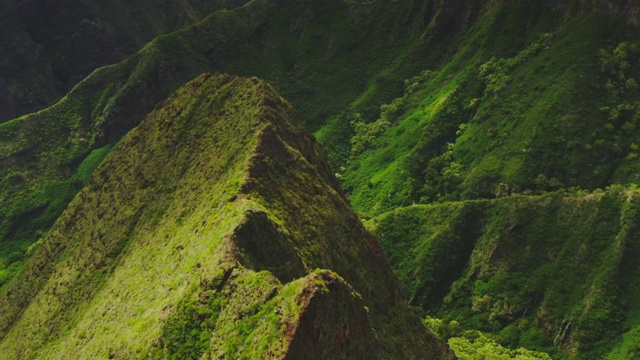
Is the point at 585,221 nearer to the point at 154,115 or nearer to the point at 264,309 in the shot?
the point at 154,115

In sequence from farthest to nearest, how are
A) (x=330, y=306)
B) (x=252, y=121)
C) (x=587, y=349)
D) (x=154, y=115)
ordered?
(x=587, y=349) → (x=154, y=115) → (x=252, y=121) → (x=330, y=306)

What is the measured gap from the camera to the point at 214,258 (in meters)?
70.8

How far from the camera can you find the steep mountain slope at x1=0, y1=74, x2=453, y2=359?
61.5 m

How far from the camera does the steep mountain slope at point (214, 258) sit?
6147 cm

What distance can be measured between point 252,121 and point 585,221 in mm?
121188

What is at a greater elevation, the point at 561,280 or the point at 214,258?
the point at 214,258

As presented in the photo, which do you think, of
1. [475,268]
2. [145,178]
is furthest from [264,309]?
[475,268]

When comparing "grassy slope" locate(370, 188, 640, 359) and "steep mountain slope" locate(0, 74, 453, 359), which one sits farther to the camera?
"grassy slope" locate(370, 188, 640, 359)

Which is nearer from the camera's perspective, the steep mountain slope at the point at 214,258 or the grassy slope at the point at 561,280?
the steep mountain slope at the point at 214,258

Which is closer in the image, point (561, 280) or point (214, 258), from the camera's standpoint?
point (214, 258)

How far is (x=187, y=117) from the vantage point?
12412 centimetres

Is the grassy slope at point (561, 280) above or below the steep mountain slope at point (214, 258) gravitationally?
below

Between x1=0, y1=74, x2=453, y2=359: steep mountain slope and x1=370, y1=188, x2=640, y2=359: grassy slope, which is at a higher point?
x1=0, y1=74, x2=453, y2=359: steep mountain slope

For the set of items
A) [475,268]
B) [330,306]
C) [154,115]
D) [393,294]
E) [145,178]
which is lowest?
[475,268]
